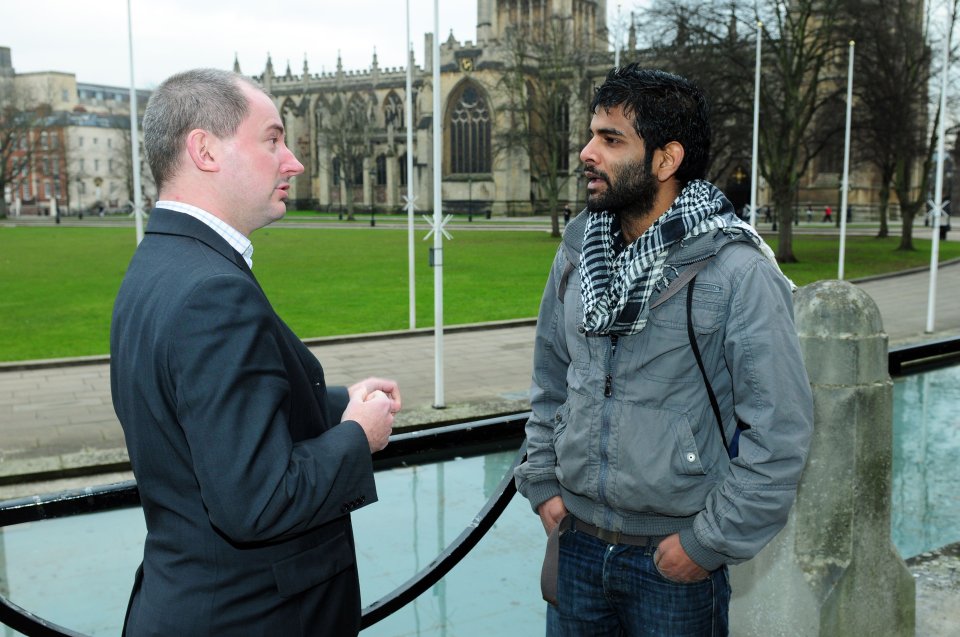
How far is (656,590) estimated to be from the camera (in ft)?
6.97

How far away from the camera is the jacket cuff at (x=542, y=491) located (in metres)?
2.38

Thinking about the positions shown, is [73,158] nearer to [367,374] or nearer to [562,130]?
[562,130]

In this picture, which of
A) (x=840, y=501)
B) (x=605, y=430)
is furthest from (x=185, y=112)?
(x=840, y=501)

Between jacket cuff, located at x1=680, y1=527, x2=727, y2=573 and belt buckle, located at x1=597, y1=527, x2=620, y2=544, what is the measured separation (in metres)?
0.20

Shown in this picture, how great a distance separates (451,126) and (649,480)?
70.6 metres

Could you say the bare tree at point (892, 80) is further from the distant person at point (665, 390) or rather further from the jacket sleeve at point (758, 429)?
the jacket sleeve at point (758, 429)

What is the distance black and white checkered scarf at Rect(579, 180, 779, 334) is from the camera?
206cm

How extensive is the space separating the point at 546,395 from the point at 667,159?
73 centimetres

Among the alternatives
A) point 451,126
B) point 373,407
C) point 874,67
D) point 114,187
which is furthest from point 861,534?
point 114,187

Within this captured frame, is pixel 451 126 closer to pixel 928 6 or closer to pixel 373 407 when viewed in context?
pixel 928 6

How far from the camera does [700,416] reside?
2.09 meters

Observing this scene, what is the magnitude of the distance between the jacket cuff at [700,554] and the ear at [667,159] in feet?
2.87

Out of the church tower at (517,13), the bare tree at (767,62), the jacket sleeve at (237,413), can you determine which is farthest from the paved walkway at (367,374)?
the church tower at (517,13)

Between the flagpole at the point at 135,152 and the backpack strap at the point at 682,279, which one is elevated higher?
the flagpole at the point at 135,152
